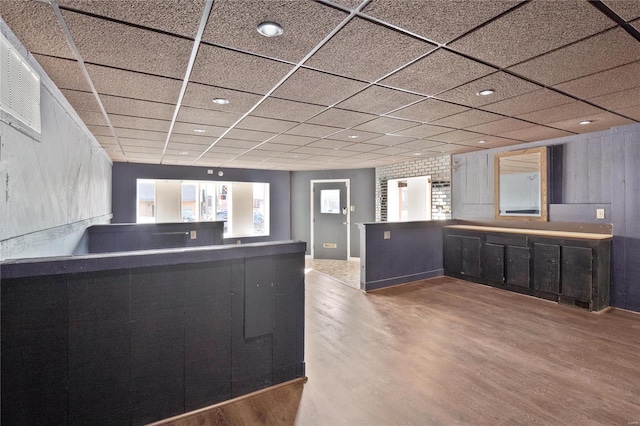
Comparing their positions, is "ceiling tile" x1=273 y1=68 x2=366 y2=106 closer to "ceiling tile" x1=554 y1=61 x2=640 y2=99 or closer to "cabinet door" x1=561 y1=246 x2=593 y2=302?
"ceiling tile" x1=554 y1=61 x2=640 y2=99

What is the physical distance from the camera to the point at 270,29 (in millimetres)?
1788

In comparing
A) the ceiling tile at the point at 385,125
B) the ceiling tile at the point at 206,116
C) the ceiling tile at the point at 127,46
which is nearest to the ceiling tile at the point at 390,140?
the ceiling tile at the point at 385,125

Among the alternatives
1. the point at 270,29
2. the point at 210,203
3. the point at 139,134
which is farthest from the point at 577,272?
the point at 210,203

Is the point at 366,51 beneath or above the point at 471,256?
above

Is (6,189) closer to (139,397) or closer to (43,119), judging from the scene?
(43,119)

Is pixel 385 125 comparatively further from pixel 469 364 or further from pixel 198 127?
pixel 469 364

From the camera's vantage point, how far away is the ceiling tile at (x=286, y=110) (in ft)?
10.3

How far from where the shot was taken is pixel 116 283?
184cm

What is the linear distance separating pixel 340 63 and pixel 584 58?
1.69m

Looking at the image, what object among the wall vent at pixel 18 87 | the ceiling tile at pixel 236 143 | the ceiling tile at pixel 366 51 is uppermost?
the ceiling tile at pixel 236 143

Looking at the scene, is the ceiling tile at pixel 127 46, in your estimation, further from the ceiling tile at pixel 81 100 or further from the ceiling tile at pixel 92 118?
the ceiling tile at pixel 92 118

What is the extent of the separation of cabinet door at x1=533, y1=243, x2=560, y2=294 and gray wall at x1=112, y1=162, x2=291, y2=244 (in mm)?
6484

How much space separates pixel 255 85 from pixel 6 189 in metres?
1.81

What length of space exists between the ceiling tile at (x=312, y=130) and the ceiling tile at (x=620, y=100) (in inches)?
108
